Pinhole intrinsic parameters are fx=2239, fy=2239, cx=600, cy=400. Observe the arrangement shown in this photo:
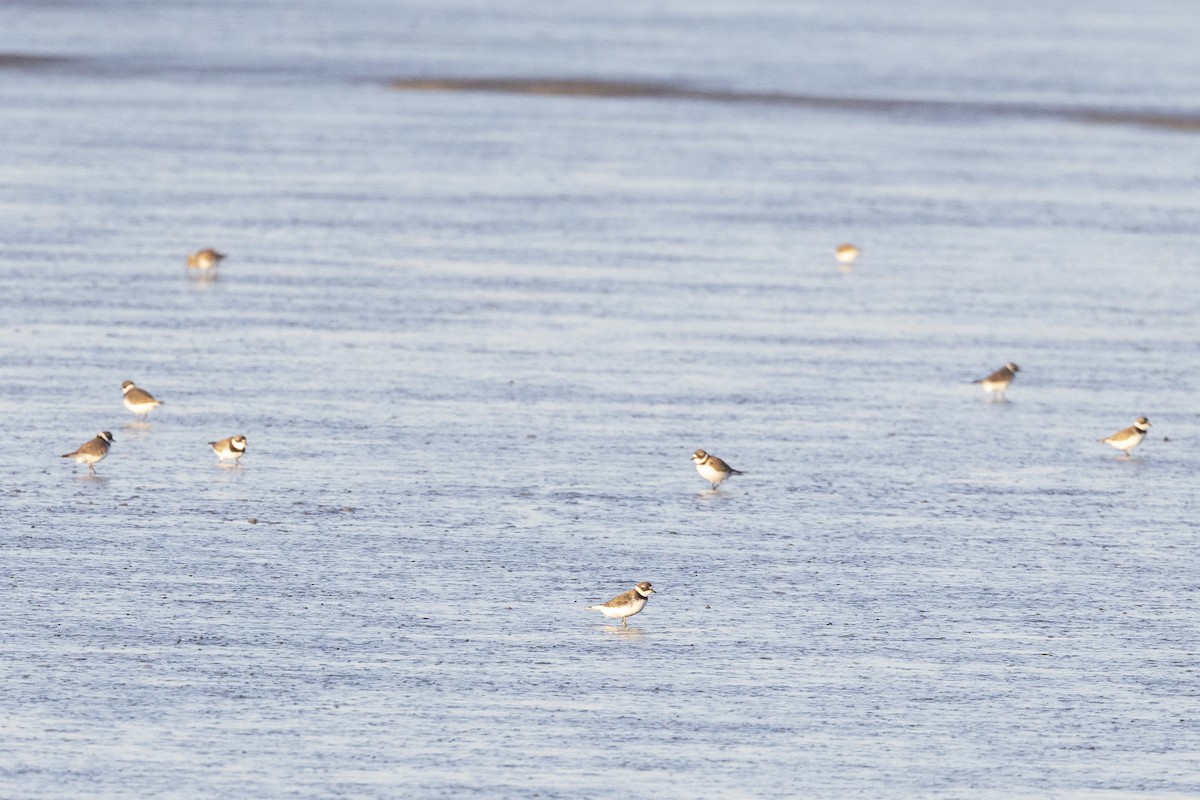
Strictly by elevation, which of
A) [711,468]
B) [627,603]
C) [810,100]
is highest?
[810,100]

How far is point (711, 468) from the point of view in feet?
52.2

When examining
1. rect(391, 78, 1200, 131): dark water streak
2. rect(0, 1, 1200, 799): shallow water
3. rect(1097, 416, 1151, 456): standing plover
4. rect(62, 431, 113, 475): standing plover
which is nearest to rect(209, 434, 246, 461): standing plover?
rect(0, 1, 1200, 799): shallow water

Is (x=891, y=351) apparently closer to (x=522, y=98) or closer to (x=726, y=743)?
(x=726, y=743)

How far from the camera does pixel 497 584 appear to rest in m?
13.5

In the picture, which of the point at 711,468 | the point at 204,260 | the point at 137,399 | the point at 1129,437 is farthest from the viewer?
the point at 204,260

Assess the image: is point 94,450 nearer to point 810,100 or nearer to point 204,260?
point 204,260

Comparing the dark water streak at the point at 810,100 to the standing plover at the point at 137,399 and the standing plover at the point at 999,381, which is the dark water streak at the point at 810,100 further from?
the standing plover at the point at 137,399

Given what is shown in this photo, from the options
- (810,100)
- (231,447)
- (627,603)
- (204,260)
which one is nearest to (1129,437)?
(627,603)

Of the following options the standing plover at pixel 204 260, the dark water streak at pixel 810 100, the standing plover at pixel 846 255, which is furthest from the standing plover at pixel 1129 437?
the dark water streak at pixel 810 100

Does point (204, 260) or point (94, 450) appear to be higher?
point (204, 260)

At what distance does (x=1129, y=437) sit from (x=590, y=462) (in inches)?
167

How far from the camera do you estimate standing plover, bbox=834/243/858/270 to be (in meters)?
25.8

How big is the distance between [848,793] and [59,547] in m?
6.05

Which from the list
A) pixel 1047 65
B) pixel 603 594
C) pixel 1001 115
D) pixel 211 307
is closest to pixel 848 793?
pixel 603 594
